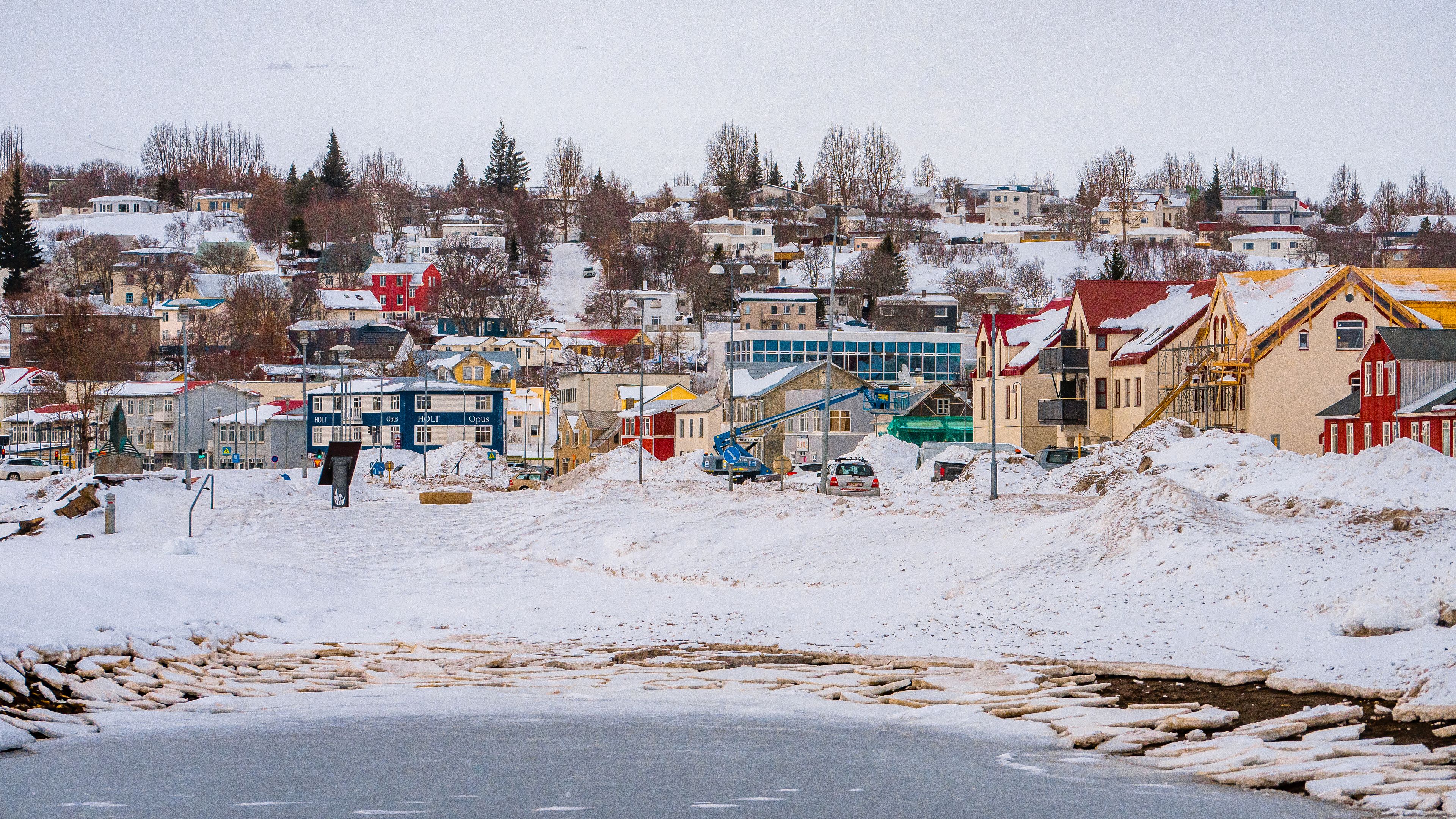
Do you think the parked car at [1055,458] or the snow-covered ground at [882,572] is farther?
the parked car at [1055,458]

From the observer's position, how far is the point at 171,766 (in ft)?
42.8

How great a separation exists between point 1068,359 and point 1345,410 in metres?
16.7

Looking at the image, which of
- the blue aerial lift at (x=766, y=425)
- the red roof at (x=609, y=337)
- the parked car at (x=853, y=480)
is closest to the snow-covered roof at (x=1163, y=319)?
the blue aerial lift at (x=766, y=425)

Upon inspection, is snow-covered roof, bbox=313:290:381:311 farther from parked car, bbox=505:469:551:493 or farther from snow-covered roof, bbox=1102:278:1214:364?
snow-covered roof, bbox=1102:278:1214:364

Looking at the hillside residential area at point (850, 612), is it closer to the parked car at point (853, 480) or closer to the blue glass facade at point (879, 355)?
the parked car at point (853, 480)

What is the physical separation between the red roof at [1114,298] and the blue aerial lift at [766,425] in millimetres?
10587

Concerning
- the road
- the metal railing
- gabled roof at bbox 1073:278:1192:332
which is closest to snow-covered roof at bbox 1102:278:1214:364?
gabled roof at bbox 1073:278:1192:332

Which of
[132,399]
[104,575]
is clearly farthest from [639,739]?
[132,399]

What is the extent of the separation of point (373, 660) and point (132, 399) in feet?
333

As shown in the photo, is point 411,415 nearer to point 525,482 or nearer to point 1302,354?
point 525,482

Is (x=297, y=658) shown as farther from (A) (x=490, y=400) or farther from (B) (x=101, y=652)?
(A) (x=490, y=400)

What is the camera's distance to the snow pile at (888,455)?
183 feet

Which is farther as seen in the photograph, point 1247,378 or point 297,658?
point 1247,378

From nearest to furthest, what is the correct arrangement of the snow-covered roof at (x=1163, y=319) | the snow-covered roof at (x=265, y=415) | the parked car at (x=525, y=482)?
the snow-covered roof at (x=1163, y=319), the parked car at (x=525, y=482), the snow-covered roof at (x=265, y=415)
